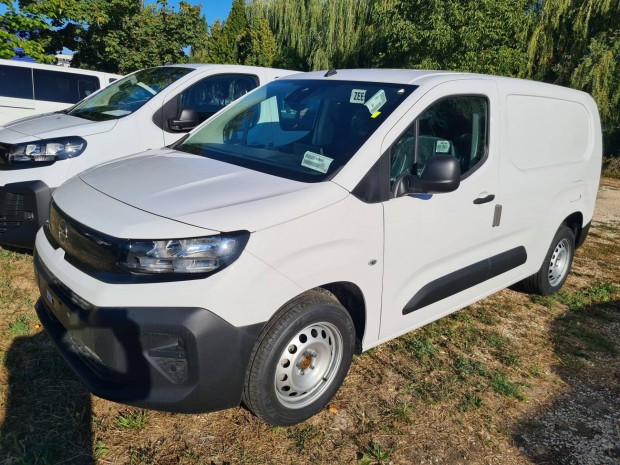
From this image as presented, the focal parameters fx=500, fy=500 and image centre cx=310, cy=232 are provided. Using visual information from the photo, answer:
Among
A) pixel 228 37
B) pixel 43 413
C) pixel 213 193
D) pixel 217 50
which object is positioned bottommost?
pixel 43 413

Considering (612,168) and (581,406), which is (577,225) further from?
(612,168)

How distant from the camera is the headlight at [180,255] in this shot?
2184 millimetres

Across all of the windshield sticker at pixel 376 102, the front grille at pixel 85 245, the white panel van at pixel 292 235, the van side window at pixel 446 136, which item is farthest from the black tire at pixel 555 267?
the front grille at pixel 85 245

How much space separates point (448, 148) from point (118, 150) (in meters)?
3.14

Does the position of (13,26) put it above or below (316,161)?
above

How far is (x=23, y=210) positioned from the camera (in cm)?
418

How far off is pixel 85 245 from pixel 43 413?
997 mm

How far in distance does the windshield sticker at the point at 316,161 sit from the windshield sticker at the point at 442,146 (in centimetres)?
88

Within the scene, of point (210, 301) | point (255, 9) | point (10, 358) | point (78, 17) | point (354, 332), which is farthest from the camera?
point (255, 9)

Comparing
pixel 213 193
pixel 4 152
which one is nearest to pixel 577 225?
pixel 213 193

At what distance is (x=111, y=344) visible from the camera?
86.3 inches

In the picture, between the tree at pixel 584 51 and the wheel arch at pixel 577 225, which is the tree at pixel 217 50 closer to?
the tree at pixel 584 51

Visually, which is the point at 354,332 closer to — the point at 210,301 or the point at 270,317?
the point at 270,317

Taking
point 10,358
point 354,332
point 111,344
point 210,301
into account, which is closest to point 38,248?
point 10,358
